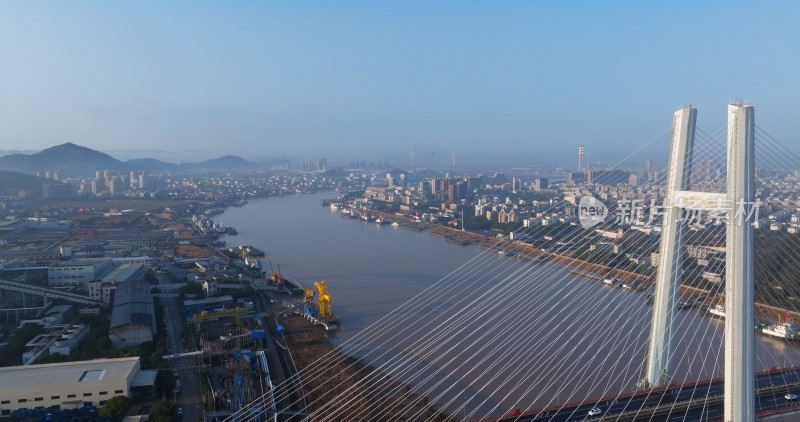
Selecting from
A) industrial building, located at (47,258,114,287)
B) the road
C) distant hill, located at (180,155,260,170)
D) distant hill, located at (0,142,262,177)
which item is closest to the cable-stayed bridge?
the road

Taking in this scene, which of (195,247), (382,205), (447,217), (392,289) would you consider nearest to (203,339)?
(392,289)

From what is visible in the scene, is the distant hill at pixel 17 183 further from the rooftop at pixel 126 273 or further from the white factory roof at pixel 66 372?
the white factory roof at pixel 66 372

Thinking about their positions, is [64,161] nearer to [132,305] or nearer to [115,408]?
[132,305]

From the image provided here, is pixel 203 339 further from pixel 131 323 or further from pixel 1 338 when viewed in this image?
pixel 1 338

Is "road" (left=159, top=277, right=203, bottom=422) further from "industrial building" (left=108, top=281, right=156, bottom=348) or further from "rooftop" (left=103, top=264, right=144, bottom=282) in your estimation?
"rooftop" (left=103, top=264, right=144, bottom=282)

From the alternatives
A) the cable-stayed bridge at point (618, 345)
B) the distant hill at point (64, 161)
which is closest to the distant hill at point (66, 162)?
the distant hill at point (64, 161)
